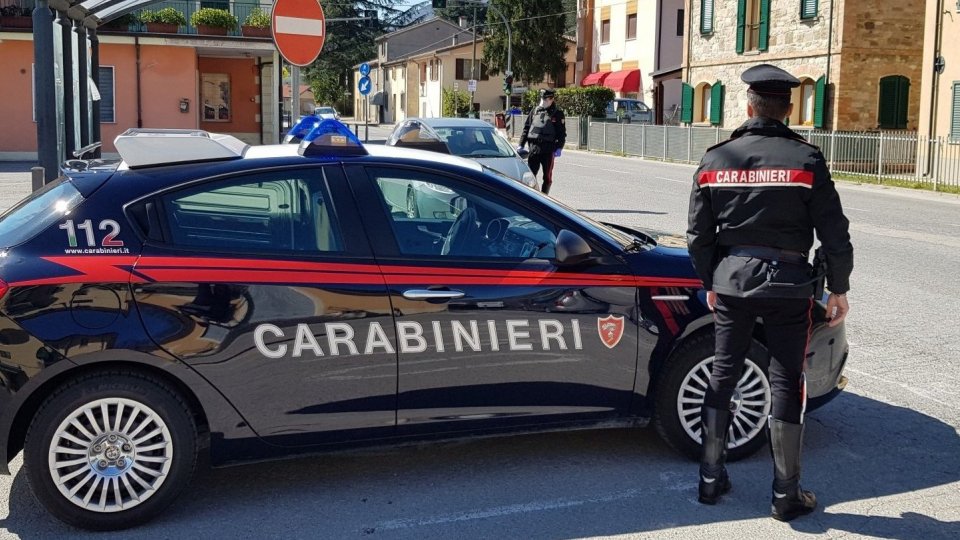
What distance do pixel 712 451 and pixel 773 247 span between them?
0.92 m

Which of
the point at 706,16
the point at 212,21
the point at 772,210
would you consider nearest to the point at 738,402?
the point at 772,210

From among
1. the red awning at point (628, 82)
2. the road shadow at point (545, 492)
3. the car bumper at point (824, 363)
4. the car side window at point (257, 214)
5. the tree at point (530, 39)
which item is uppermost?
the tree at point (530, 39)

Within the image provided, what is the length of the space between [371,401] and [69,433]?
122 cm

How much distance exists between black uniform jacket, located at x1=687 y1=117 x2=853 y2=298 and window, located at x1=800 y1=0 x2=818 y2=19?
30.0 meters

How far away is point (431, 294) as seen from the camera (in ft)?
14.9

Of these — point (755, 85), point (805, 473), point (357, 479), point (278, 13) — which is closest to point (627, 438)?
point (805, 473)

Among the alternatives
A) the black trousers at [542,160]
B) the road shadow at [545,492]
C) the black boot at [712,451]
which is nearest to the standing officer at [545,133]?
the black trousers at [542,160]

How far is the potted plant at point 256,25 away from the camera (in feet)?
99.2

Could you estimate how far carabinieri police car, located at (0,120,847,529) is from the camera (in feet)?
13.8

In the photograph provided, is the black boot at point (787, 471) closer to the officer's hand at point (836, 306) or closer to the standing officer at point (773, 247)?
the standing officer at point (773, 247)

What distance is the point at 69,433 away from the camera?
417cm

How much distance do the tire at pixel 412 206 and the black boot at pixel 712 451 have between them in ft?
5.20

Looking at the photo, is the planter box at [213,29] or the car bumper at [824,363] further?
the planter box at [213,29]

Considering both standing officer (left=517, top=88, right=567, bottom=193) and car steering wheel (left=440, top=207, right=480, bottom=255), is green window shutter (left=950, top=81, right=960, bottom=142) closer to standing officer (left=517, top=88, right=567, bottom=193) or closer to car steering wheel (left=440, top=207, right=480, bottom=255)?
standing officer (left=517, top=88, right=567, bottom=193)
